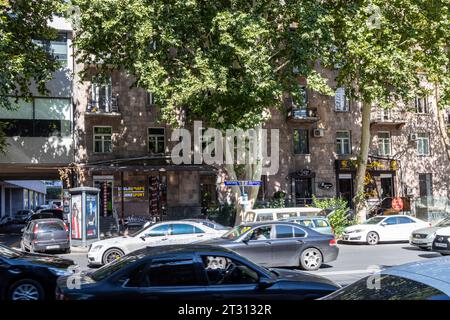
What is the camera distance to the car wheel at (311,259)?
41.6 ft

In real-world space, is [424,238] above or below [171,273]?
below

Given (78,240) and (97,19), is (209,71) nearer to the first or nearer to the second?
(97,19)

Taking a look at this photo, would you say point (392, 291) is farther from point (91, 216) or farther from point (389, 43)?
point (389, 43)

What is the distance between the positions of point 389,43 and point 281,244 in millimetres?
14167

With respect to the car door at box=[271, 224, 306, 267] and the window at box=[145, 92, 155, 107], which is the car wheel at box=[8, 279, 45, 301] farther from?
the window at box=[145, 92, 155, 107]

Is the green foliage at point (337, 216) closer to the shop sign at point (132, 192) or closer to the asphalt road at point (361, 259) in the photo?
the asphalt road at point (361, 259)

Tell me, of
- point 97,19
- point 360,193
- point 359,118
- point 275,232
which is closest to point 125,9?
point 97,19

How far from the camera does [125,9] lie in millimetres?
19766

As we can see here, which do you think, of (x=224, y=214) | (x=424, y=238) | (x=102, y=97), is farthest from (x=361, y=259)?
(x=102, y=97)

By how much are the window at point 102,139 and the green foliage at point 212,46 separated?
648 centimetres

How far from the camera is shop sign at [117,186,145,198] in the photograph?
91.4 feet

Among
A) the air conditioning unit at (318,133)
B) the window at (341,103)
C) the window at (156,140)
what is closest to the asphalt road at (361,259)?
the window at (156,140)

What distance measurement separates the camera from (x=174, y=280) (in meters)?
6.07
